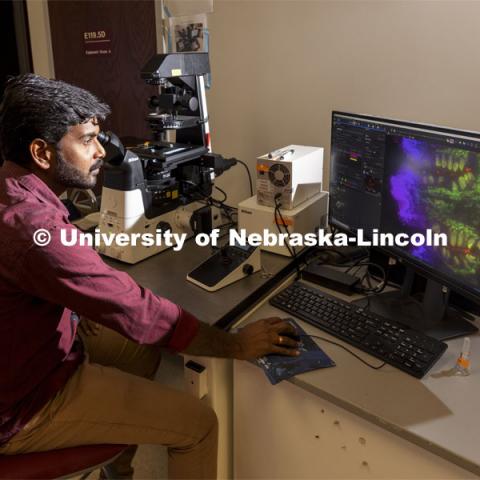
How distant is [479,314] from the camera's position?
4.44ft

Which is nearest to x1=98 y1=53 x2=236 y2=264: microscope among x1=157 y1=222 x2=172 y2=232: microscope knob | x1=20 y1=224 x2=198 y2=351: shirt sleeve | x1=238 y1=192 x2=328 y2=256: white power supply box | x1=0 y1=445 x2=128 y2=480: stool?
x1=157 y1=222 x2=172 y2=232: microscope knob

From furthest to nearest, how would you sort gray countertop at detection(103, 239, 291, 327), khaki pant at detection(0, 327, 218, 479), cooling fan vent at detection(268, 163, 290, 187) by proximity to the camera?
cooling fan vent at detection(268, 163, 290, 187) < gray countertop at detection(103, 239, 291, 327) < khaki pant at detection(0, 327, 218, 479)

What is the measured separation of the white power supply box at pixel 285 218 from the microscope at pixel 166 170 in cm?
18

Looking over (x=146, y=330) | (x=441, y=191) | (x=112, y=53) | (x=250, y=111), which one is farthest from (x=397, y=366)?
(x=112, y=53)

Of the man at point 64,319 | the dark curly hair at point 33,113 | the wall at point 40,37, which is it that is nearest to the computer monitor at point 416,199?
the man at point 64,319

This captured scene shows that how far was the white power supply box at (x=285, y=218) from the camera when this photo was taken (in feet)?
5.41

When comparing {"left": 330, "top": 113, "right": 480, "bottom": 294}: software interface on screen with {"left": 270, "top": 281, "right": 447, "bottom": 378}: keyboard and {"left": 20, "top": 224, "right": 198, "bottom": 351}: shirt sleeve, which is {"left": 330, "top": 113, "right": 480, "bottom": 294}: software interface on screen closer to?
{"left": 270, "top": 281, "right": 447, "bottom": 378}: keyboard

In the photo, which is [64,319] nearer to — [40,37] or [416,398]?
[416,398]

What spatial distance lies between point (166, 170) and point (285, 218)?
1.46 ft

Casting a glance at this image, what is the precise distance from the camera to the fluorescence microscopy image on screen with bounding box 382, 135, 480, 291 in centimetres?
109

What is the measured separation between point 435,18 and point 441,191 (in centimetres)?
78

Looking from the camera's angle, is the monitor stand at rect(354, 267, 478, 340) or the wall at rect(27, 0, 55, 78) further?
the wall at rect(27, 0, 55, 78)

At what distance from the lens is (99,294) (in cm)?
108

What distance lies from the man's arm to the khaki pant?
7.9 inches
